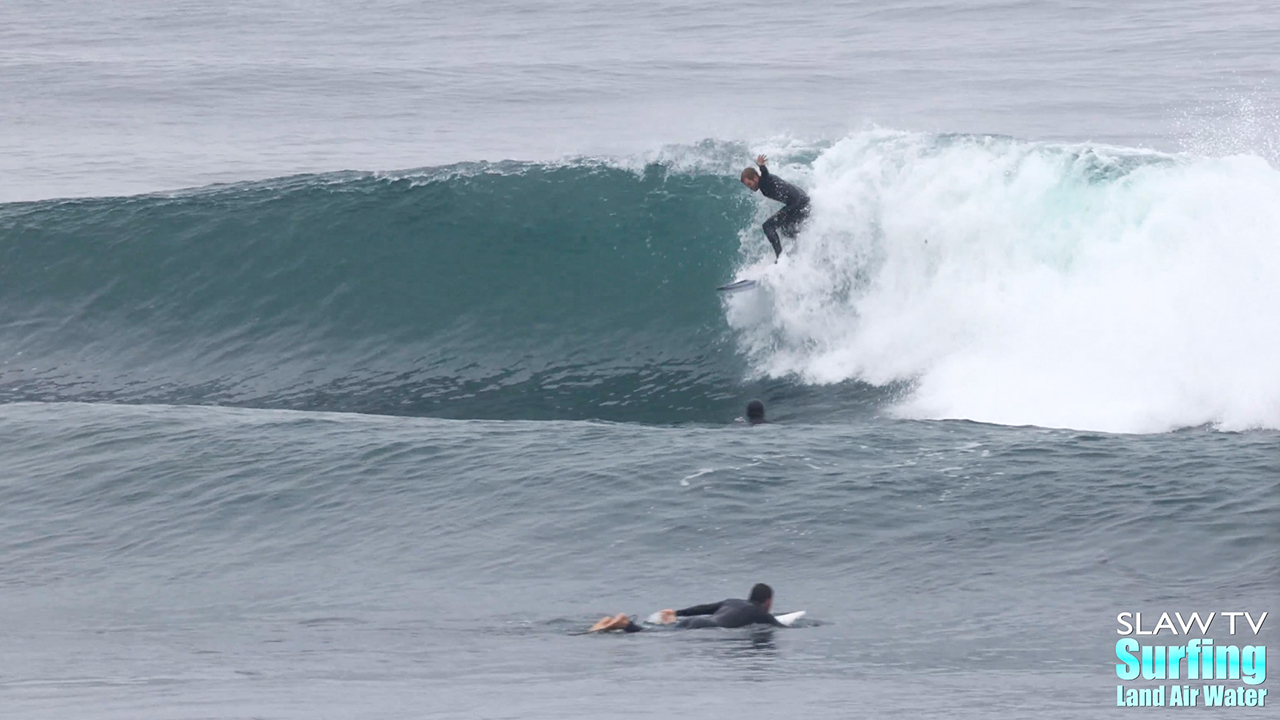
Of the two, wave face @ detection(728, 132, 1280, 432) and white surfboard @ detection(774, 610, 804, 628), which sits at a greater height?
wave face @ detection(728, 132, 1280, 432)

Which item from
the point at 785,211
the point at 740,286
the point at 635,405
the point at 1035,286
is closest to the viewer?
the point at 635,405

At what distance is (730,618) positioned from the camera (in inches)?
410

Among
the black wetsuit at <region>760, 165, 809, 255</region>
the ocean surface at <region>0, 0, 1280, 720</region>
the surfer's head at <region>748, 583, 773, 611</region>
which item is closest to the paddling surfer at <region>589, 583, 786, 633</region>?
the surfer's head at <region>748, 583, 773, 611</region>

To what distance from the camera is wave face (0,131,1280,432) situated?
56.0 ft

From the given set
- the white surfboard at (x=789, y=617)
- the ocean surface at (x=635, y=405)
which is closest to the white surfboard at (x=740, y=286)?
the ocean surface at (x=635, y=405)

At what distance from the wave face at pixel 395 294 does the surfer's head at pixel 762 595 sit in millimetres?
6747

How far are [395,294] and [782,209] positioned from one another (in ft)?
18.7

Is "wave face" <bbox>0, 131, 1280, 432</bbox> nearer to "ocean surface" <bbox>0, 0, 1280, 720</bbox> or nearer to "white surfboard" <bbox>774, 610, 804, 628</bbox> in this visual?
"ocean surface" <bbox>0, 0, 1280, 720</bbox>

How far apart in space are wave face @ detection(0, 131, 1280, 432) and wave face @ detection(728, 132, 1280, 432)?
0.03 m

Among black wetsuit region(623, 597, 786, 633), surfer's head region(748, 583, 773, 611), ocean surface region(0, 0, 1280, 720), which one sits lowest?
black wetsuit region(623, 597, 786, 633)

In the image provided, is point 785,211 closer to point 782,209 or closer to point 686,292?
point 782,209

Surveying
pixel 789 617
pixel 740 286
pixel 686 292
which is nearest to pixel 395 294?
pixel 686 292

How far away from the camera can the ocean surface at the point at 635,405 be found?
32.6 feet

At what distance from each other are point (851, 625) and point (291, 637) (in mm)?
4039
